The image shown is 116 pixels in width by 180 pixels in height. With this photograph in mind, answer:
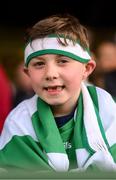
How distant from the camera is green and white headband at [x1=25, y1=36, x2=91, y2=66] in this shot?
10.4 ft

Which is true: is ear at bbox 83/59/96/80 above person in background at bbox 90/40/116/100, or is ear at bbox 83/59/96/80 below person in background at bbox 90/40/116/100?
above

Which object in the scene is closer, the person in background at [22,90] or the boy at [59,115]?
the boy at [59,115]

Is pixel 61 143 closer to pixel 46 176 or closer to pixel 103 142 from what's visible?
pixel 103 142

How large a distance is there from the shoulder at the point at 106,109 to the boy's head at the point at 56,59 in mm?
127

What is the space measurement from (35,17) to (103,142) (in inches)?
285

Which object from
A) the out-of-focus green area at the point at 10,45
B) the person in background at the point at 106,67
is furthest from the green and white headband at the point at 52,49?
the out-of-focus green area at the point at 10,45

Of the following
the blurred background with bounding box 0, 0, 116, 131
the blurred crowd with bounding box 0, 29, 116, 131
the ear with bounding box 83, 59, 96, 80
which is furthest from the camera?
the blurred background with bounding box 0, 0, 116, 131

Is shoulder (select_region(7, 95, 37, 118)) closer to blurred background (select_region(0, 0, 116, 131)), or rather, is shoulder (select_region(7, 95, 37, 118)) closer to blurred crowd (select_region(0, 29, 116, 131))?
blurred crowd (select_region(0, 29, 116, 131))

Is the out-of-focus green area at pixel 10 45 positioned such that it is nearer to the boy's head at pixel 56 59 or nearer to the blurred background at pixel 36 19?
the blurred background at pixel 36 19

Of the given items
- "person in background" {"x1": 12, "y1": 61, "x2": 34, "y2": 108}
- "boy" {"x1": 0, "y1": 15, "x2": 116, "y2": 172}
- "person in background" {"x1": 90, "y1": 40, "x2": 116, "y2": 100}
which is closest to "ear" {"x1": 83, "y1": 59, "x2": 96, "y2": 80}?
"boy" {"x1": 0, "y1": 15, "x2": 116, "y2": 172}

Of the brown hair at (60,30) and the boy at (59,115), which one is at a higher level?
the brown hair at (60,30)

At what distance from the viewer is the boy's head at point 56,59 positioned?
3164 millimetres

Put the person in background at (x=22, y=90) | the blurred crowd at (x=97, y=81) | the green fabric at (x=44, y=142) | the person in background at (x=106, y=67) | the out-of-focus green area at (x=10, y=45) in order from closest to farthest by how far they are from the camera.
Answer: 1. the green fabric at (x=44, y=142)
2. the blurred crowd at (x=97, y=81)
3. the person in background at (x=106, y=67)
4. the person in background at (x=22, y=90)
5. the out-of-focus green area at (x=10, y=45)

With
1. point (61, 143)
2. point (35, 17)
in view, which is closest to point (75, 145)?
point (61, 143)
